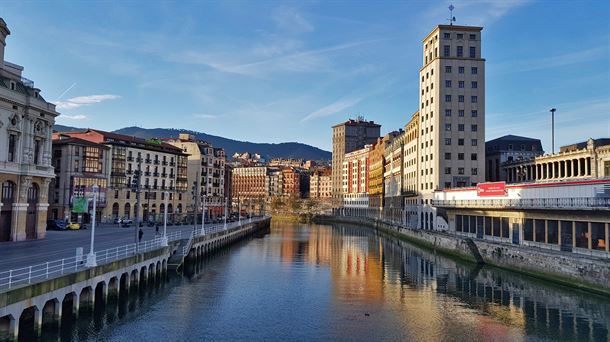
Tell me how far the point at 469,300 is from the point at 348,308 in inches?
525

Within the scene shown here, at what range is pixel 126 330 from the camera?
119 ft

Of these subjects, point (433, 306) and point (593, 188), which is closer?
point (433, 306)

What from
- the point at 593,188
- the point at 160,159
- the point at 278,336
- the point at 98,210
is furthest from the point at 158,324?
the point at 160,159

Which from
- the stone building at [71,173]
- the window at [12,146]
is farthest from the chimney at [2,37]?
the stone building at [71,173]

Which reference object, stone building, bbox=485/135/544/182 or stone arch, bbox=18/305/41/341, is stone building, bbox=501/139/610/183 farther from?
stone arch, bbox=18/305/41/341

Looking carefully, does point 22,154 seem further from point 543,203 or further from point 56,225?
point 543,203

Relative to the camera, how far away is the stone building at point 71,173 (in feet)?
371

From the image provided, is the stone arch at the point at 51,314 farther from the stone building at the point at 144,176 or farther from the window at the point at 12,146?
the stone building at the point at 144,176

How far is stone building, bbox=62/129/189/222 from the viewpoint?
5162 inches

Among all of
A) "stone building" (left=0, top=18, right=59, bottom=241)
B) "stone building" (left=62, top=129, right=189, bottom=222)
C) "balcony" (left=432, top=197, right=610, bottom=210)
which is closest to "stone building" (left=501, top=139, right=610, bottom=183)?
"balcony" (left=432, top=197, right=610, bottom=210)

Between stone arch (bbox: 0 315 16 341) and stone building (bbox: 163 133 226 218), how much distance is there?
13460 centimetres

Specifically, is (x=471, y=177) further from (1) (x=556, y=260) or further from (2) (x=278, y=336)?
(2) (x=278, y=336)

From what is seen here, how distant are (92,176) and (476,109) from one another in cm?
9243

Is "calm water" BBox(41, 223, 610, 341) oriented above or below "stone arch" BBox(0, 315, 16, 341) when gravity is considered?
below
